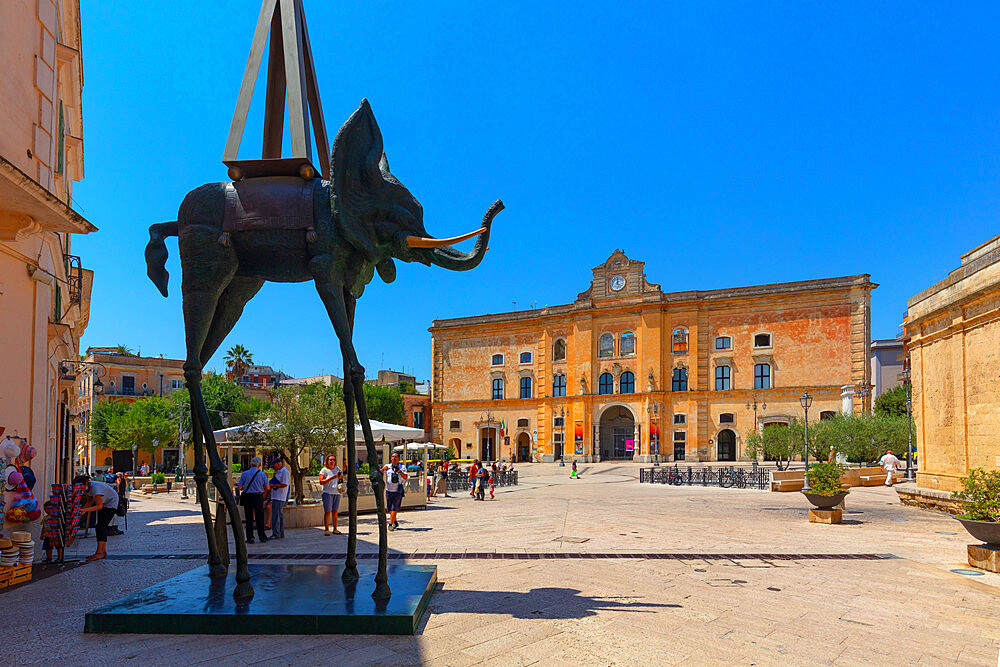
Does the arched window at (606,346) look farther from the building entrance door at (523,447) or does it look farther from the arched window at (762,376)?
the arched window at (762,376)

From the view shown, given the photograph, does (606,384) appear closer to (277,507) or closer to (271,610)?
(277,507)

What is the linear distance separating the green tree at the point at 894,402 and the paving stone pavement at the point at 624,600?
3852 centimetres

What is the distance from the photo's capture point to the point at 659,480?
2936 centimetres

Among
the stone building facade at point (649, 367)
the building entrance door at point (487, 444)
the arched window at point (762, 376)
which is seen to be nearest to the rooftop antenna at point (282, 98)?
the stone building facade at point (649, 367)

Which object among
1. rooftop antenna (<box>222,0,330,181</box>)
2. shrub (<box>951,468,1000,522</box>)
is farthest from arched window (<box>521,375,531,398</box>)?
rooftop antenna (<box>222,0,330,181</box>)

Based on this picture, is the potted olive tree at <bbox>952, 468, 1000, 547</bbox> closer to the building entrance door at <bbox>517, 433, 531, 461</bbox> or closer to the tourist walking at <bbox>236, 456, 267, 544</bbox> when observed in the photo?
the tourist walking at <bbox>236, 456, 267, 544</bbox>

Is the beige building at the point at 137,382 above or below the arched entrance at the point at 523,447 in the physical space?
above

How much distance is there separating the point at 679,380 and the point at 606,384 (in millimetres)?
5440

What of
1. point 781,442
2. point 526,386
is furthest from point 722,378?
point 526,386

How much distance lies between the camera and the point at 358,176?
610 cm

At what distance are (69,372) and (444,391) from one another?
137 feet

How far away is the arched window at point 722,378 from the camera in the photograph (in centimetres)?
4622

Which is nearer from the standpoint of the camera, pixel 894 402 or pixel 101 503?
pixel 101 503

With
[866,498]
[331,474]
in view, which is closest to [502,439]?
[866,498]
